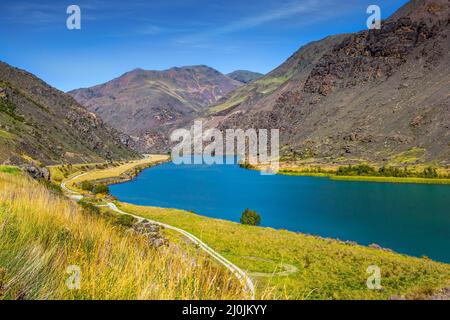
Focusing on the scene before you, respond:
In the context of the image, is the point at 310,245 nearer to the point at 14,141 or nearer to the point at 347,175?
the point at 14,141

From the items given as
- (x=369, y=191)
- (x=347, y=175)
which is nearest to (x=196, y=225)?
(x=369, y=191)

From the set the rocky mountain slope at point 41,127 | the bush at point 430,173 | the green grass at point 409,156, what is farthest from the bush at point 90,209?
the green grass at point 409,156

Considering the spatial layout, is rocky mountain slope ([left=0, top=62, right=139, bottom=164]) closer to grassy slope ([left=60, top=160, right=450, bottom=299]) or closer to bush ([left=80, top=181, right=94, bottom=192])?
bush ([left=80, top=181, right=94, bottom=192])

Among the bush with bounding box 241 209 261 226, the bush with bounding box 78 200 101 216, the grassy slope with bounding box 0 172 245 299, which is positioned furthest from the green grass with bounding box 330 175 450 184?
the grassy slope with bounding box 0 172 245 299

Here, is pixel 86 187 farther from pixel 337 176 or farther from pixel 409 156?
pixel 409 156

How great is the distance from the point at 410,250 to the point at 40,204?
50534 mm

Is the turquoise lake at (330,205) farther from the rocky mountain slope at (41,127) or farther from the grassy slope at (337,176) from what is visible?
the rocky mountain slope at (41,127)

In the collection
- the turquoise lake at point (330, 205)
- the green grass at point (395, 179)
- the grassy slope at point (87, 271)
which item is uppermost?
the grassy slope at point (87, 271)

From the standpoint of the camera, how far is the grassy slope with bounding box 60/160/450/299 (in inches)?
982

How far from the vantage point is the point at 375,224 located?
65.4 metres

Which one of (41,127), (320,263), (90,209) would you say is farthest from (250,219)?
(41,127)

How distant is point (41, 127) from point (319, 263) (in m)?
130

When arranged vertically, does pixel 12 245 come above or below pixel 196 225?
above

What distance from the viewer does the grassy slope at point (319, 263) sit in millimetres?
24953
